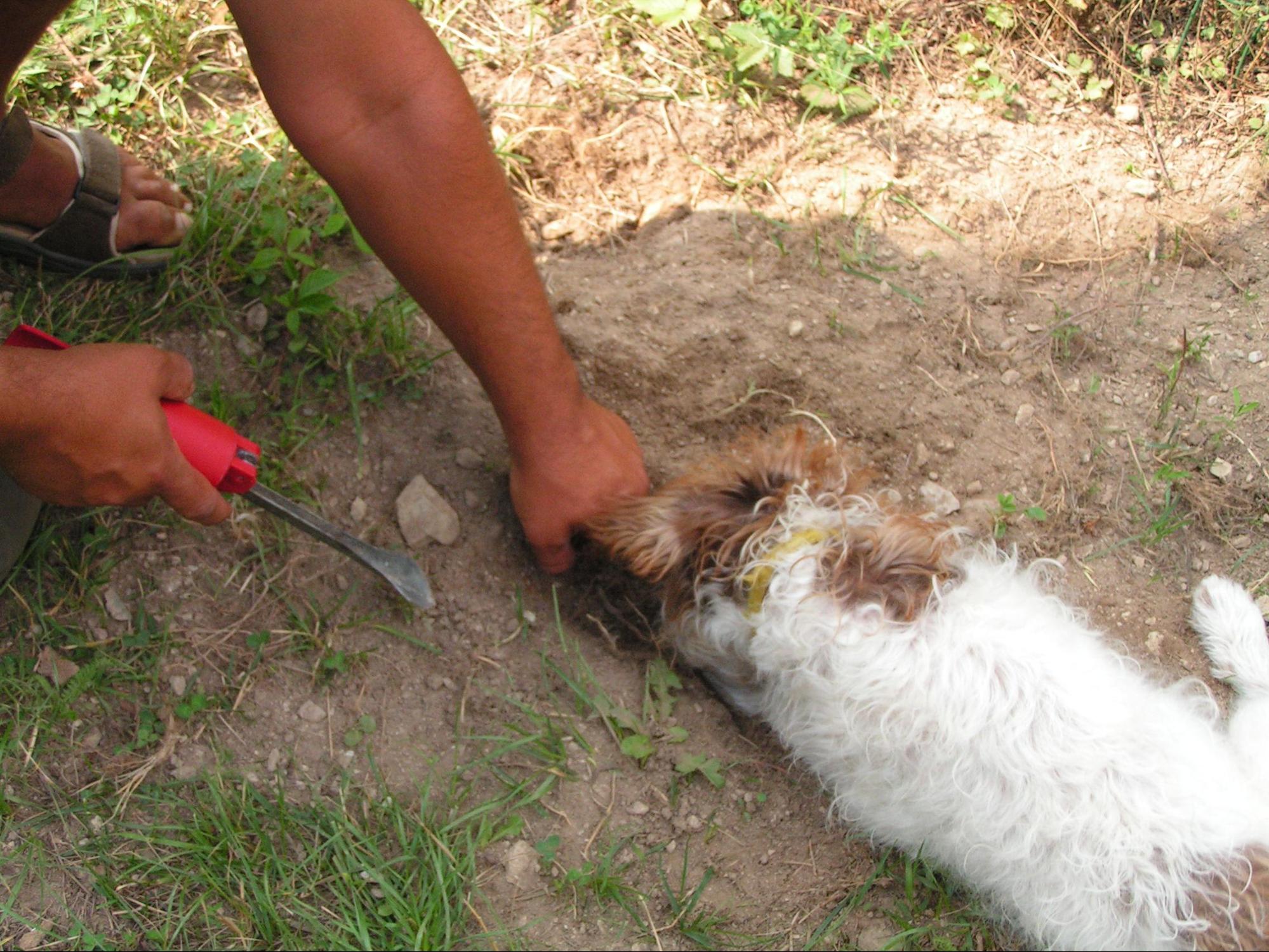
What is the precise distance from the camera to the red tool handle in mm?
2172

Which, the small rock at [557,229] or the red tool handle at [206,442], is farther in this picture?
the small rock at [557,229]

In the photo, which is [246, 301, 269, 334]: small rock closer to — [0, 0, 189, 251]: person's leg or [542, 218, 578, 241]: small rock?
[0, 0, 189, 251]: person's leg

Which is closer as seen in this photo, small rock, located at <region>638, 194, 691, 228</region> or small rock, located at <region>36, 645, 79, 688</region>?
small rock, located at <region>36, 645, 79, 688</region>

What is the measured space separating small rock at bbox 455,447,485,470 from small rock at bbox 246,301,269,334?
0.69 metres

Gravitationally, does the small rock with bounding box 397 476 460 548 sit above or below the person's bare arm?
below

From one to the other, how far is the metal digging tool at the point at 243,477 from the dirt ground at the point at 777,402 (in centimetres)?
16

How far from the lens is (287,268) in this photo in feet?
9.81

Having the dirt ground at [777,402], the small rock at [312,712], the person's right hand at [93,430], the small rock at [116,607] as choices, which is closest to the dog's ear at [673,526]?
the dirt ground at [777,402]

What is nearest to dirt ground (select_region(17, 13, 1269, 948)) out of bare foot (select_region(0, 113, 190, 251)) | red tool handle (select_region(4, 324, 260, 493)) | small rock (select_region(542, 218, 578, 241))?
small rock (select_region(542, 218, 578, 241))

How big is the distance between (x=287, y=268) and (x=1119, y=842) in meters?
2.57

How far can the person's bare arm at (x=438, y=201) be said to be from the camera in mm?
2084

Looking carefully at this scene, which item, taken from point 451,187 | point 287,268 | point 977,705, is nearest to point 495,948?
point 977,705

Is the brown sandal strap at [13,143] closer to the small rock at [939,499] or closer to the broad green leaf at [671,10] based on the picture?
the broad green leaf at [671,10]

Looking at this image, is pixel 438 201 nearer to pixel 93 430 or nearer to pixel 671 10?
pixel 93 430
